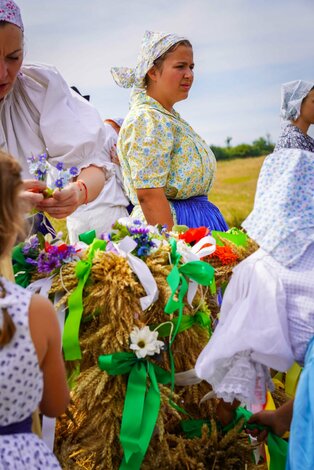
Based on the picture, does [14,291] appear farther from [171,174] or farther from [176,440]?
[171,174]

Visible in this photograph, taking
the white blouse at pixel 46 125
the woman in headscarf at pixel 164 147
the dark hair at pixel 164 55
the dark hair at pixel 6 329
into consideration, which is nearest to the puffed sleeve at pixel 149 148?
the woman in headscarf at pixel 164 147

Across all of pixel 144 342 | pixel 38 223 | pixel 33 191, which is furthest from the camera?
Answer: pixel 38 223

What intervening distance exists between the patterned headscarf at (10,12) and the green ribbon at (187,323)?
1131 millimetres

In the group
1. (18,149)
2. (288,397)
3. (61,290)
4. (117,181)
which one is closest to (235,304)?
(61,290)

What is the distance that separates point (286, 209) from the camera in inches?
74.8

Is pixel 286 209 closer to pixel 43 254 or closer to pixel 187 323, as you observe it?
pixel 187 323

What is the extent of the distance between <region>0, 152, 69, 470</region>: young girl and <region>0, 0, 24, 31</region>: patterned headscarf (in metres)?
0.93

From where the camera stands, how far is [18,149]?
2525mm

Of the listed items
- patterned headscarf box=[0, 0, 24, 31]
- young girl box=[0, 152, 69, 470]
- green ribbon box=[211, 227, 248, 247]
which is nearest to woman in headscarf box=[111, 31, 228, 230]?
green ribbon box=[211, 227, 248, 247]

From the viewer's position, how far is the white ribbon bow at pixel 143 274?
77.2 inches

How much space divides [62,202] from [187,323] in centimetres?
55

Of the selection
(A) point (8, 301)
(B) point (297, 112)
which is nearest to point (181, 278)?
(A) point (8, 301)

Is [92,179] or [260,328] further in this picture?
[92,179]

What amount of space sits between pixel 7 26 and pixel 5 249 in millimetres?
1061
